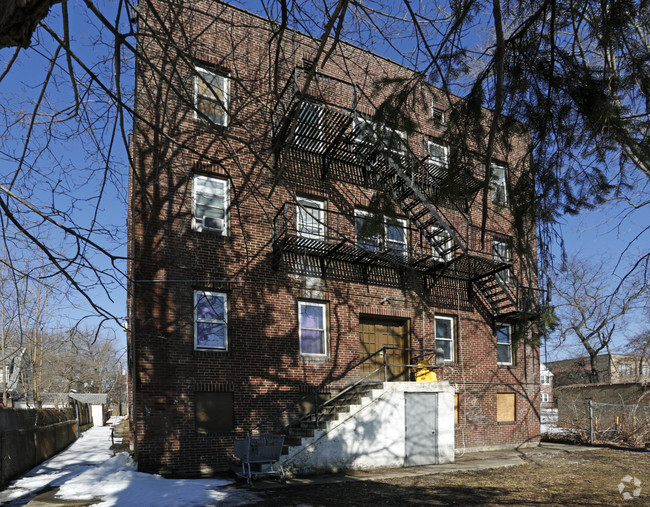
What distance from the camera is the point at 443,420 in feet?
48.9

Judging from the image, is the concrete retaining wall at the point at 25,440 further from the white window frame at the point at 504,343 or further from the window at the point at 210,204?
the white window frame at the point at 504,343

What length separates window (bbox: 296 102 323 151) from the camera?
13305 millimetres

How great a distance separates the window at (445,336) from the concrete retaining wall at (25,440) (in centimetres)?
1217

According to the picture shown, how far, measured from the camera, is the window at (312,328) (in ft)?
48.5

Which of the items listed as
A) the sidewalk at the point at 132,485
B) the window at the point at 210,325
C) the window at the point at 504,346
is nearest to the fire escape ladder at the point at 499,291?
the window at the point at 504,346

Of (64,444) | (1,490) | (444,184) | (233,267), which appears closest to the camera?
(444,184)

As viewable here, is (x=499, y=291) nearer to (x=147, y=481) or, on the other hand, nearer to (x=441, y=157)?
(x=441, y=157)

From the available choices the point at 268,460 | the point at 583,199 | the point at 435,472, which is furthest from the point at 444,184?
the point at 435,472

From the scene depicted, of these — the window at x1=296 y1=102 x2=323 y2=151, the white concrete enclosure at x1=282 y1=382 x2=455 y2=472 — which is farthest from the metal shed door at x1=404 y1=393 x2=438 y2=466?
the window at x1=296 y1=102 x2=323 y2=151

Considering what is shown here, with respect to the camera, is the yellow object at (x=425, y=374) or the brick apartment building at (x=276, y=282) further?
the yellow object at (x=425, y=374)

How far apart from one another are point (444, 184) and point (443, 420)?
10.8m

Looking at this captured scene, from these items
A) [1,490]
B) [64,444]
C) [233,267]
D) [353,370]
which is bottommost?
[64,444]

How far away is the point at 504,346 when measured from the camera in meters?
19.3

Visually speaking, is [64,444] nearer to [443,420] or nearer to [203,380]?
[203,380]
